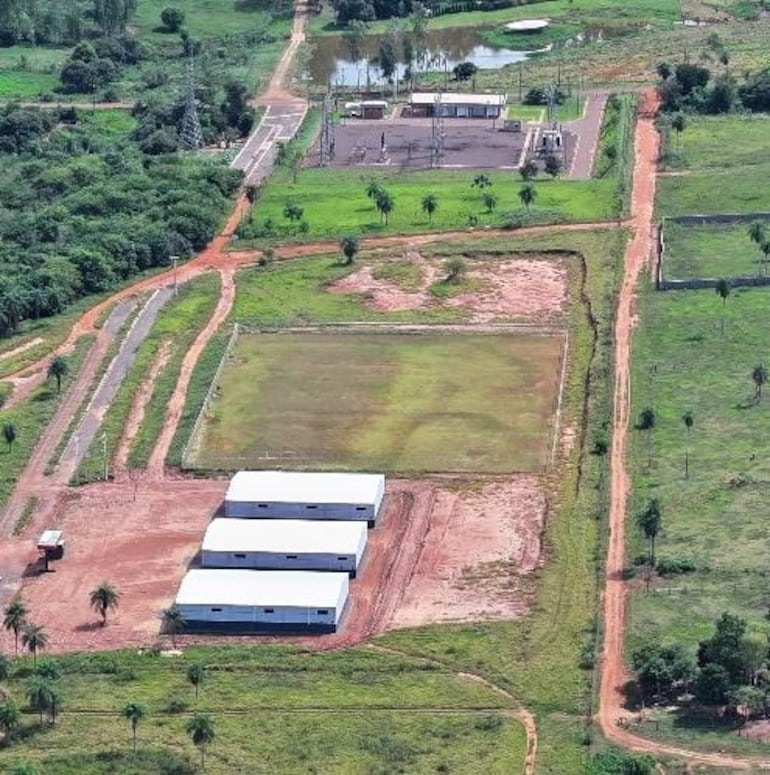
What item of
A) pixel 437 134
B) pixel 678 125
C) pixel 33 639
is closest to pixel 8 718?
pixel 33 639

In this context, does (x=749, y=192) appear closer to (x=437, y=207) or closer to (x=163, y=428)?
(x=437, y=207)

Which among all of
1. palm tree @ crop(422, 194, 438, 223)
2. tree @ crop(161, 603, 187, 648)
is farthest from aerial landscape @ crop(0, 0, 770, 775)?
palm tree @ crop(422, 194, 438, 223)

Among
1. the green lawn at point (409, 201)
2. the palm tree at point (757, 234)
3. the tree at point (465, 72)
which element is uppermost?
the palm tree at point (757, 234)

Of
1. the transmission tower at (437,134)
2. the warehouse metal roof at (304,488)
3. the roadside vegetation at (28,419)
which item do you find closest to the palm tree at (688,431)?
the warehouse metal roof at (304,488)

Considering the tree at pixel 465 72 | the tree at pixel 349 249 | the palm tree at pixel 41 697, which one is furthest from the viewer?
the tree at pixel 465 72

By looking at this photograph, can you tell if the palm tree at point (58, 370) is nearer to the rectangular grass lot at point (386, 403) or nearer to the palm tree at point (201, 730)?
the rectangular grass lot at point (386, 403)

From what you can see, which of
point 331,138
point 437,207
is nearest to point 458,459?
point 437,207
